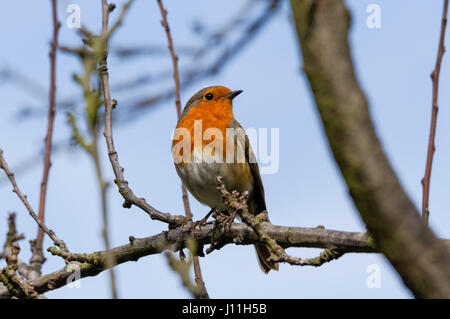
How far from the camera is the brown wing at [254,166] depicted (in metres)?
5.37

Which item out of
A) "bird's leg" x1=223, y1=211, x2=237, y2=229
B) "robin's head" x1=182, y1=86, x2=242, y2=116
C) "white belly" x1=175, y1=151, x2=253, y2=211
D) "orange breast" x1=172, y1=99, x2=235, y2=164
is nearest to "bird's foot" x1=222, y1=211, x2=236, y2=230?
"bird's leg" x1=223, y1=211, x2=237, y2=229

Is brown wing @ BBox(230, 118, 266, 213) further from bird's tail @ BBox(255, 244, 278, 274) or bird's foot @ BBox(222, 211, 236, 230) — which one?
bird's foot @ BBox(222, 211, 236, 230)

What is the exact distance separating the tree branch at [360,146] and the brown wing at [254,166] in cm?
403

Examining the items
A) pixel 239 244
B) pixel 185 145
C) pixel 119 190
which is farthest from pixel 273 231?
pixel 185 145

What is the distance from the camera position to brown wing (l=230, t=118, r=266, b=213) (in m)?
5.37

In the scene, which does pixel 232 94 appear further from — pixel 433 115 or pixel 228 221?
pixel 433 115

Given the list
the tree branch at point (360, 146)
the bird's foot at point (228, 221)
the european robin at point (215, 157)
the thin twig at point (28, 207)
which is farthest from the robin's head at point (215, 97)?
the tree branch at point (360, 146)

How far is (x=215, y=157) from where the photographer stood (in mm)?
4973

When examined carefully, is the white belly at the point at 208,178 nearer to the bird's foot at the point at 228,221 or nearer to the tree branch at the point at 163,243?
the tree branch at the point at 163,243

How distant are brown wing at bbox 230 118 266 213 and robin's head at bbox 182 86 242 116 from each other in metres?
0.26

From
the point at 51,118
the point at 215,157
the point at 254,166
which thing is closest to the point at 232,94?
the point at 254,166

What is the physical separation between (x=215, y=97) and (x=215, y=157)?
1.11m
